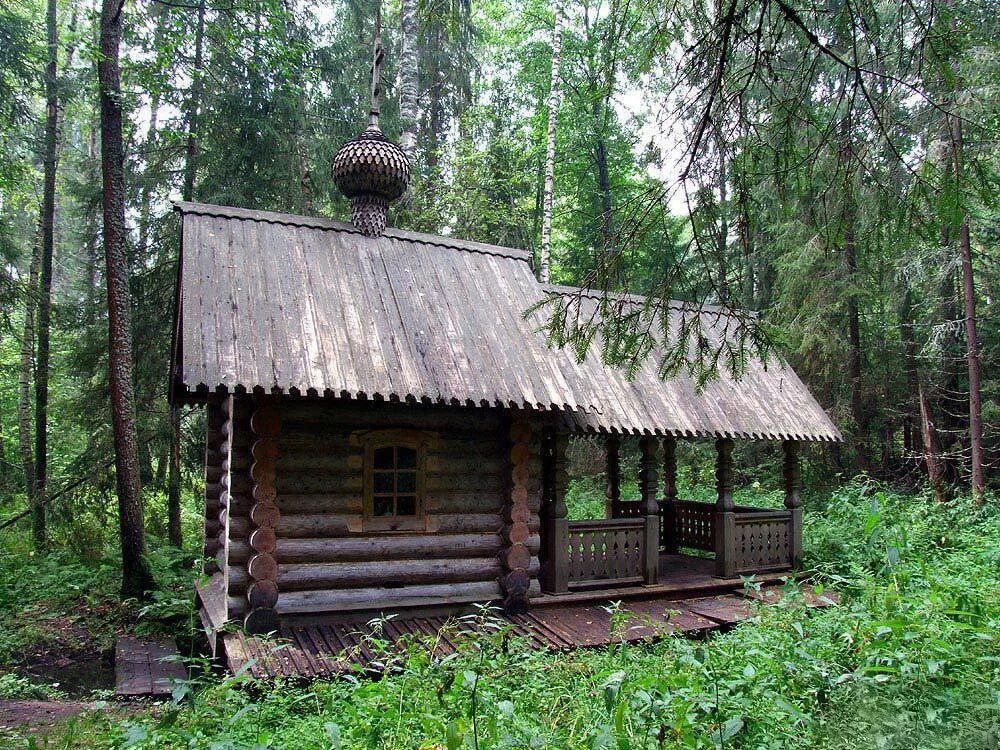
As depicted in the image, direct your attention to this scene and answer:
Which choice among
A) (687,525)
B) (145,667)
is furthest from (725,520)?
(145,667)

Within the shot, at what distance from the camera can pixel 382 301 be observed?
361 inches

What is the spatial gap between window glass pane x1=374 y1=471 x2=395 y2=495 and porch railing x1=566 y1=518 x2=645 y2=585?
8.27 feet

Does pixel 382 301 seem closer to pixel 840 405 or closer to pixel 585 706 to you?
pixel 585 706

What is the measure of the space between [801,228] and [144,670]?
1522 centimetres

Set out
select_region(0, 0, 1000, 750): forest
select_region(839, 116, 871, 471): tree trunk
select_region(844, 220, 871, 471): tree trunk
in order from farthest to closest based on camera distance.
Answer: select_region(844, 220, 871, 471): tree trunk
select_region(839, 116, 871, 471): tree trunk
select_region(0, 0, 1000, 750): forest

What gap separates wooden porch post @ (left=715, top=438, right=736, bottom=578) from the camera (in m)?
10.6

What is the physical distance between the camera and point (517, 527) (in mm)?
8875

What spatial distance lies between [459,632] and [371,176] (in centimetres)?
647

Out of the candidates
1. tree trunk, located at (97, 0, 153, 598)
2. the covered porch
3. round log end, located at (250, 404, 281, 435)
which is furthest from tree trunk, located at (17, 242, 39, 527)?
the covered porch

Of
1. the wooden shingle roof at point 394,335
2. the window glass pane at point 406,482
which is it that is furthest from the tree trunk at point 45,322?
the window glass pane at point 406,482

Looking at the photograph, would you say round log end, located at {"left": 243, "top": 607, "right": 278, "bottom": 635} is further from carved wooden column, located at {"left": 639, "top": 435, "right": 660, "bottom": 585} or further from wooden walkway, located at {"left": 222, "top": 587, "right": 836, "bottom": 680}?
carved wooden column, located at {"left": 639, "top": 435, "right": 660, "bottom": 585}

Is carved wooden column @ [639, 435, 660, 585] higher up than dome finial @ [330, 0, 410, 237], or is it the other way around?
dome finial @ [330, 0, 410, 237]

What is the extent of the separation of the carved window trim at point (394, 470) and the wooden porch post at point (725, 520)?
461cm

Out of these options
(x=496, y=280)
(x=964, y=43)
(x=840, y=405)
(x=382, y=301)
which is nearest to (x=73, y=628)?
(x=382, y=301)
